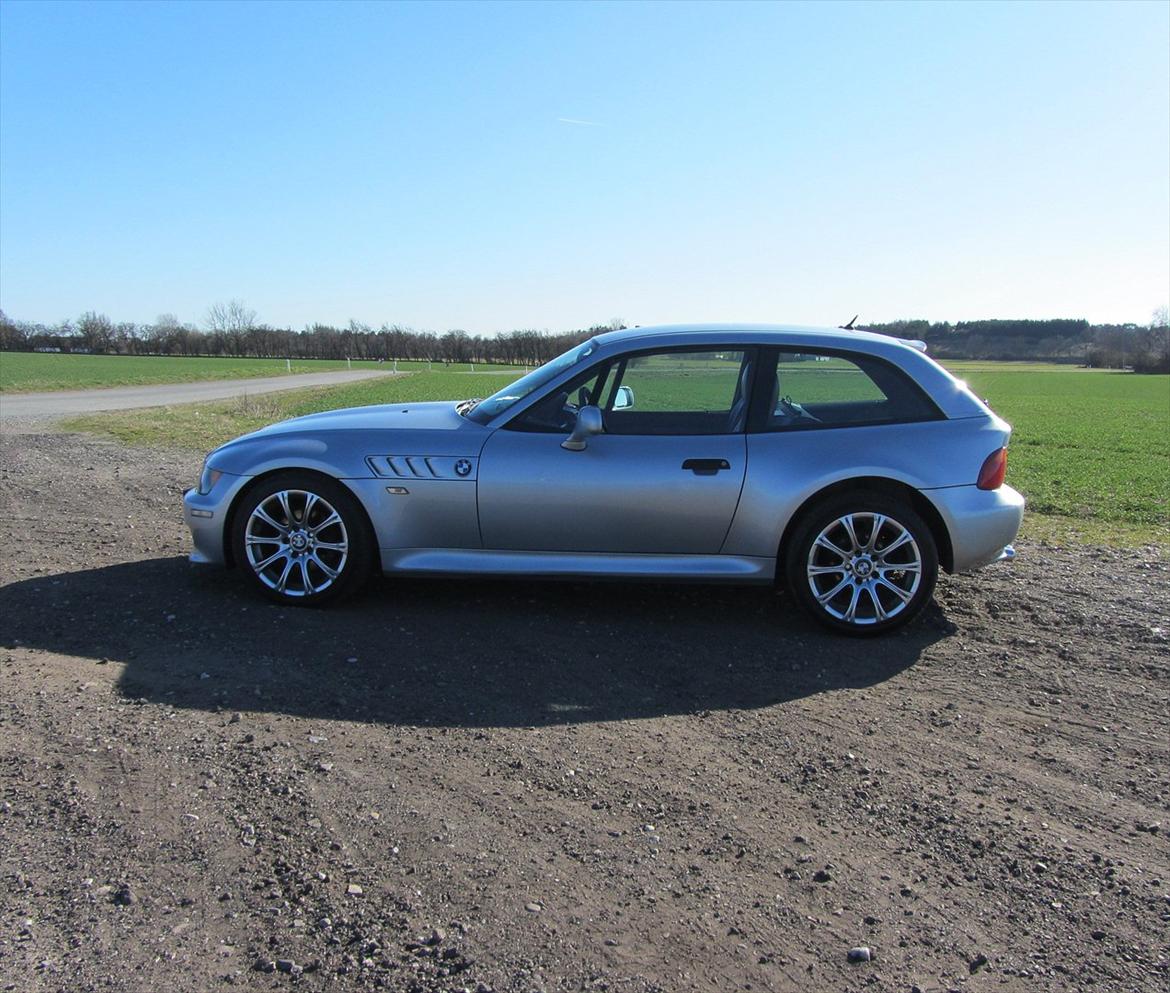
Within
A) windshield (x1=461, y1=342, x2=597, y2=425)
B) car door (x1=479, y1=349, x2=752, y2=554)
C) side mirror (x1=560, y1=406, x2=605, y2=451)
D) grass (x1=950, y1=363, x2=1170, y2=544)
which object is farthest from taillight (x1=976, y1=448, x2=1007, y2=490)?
windshield (x1=461, y1=342, x2=597, y2=425)

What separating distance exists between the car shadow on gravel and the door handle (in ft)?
2.81

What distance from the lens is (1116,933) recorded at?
7.68 feet

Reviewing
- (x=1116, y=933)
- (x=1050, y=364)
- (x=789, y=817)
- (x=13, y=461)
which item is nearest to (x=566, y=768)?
(x=789, y=817)

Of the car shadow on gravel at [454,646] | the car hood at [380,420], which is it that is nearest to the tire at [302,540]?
the car shadow on gravel at [454,646]

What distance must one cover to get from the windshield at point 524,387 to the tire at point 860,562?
157 centimetres

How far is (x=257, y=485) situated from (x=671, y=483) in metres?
2.34

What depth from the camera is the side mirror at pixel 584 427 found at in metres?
4.56

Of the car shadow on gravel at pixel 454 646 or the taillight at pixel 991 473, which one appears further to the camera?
the taillight at pixel 991 473

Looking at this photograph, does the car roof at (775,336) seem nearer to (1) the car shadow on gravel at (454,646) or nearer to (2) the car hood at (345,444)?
(2) the car hood at (345,444)

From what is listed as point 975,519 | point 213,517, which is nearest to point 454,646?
point 213,517

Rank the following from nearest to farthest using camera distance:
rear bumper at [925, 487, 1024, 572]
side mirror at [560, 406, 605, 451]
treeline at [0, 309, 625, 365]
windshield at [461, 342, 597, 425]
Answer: side mirror at [560, 406, 605, 451], rear bumper at [925, 487, 1024, 572], windshield at [461, 342, 597, 425], treeline at [0, 309, 625, 365]

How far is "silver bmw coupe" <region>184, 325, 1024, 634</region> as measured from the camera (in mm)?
4648

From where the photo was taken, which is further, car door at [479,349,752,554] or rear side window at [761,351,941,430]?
rear side window at [761,351,941,430]

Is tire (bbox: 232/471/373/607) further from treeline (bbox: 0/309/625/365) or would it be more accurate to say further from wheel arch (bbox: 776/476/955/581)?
treeline (bbox: 0/309/625/365)
